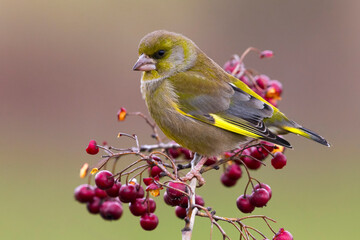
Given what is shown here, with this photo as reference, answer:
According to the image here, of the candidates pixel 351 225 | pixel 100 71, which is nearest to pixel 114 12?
pixel 100 71

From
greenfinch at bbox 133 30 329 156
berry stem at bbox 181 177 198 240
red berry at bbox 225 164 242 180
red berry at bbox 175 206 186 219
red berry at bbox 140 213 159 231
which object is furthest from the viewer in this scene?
greenfinch at bbox 133 30 329 156

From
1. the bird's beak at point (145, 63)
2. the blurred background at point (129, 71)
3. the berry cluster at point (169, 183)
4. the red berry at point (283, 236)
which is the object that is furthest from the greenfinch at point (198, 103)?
the blurred background at point (129, 71)

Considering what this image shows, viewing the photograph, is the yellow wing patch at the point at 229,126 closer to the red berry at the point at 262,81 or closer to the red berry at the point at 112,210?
the red berry at the point at 262,81

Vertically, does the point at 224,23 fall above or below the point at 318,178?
above

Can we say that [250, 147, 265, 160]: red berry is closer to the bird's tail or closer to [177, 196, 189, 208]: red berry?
the bird's tail

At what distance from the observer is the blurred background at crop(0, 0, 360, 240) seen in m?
9.30

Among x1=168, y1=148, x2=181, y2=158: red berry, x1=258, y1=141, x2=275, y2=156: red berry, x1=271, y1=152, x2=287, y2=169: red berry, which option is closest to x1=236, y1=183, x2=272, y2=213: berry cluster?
x1=271, y1=152, x2=287, y2=169: red berry

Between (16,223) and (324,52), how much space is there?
5854mm

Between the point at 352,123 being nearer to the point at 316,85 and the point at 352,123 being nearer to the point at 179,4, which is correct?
the point at 316,85

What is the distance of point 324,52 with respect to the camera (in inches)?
403

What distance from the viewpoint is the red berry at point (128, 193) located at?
297 centimetres

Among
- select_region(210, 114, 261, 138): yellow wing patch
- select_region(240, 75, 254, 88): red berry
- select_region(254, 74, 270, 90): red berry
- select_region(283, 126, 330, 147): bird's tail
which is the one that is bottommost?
select_region(210, 114, 261, 138): yellow wing patch

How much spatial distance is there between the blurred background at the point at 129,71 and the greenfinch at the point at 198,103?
468cm

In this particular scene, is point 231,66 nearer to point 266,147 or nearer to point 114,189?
point 266,147
